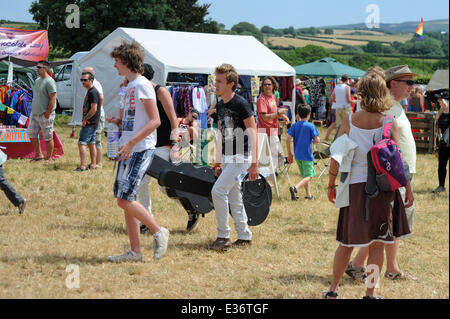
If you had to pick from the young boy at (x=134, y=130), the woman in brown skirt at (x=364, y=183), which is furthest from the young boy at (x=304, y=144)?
the woman in brown skirt at (x=364, y=183)

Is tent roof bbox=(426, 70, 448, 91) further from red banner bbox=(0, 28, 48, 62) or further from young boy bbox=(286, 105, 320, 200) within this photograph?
red banner bbox=(0, 28, 48, 62)

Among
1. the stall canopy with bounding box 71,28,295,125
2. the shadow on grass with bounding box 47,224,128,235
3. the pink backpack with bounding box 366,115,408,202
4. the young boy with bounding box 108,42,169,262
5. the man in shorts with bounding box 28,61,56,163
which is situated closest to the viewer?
the pink backpack with bounding box 366,115,408,202

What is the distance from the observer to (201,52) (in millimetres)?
16094

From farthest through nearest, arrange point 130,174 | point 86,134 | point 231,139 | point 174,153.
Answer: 1. point 86,134
2. point 174,153
3. point 231,139
4. point 130,174

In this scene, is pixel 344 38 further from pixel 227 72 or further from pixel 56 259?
pixel 56 259

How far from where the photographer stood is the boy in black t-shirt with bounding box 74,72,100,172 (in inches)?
392

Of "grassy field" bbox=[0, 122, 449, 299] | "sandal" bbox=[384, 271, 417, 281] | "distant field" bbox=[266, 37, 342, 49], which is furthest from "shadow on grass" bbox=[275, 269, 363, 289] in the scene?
"distant field" bbox=[266, 37, 342, 49]

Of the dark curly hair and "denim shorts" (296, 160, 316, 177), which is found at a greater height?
the dark curly hair

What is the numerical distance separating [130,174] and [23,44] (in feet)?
52.6

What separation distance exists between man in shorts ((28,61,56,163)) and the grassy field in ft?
8.14

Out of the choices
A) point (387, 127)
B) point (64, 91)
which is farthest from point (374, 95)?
point (64, 91)
